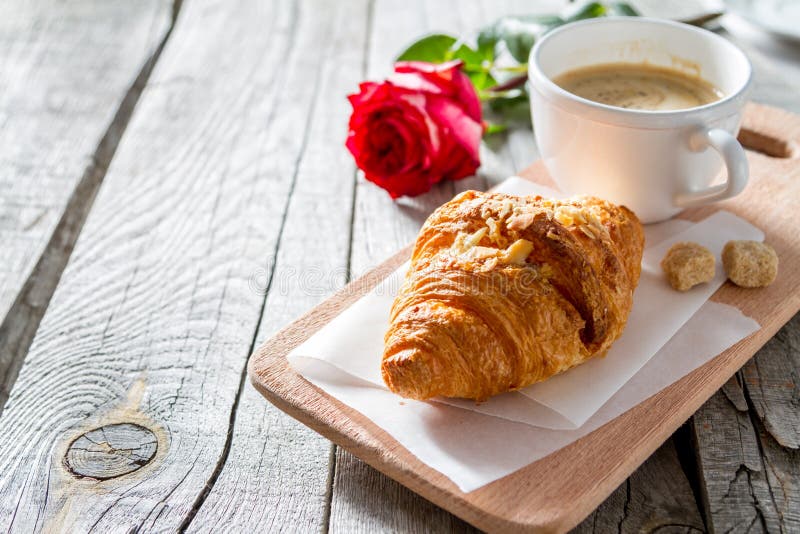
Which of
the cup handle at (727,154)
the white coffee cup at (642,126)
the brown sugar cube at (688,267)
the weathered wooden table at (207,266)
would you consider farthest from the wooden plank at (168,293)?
the cup handle at (727,154)

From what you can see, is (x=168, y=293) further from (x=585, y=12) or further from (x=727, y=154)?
(x=585, y=12)

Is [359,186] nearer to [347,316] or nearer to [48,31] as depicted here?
[347,316]

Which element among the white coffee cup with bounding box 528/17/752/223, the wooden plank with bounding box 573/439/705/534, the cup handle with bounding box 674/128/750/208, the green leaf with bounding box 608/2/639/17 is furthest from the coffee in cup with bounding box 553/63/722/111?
the wooden plank with bounding box 573/439/705/534

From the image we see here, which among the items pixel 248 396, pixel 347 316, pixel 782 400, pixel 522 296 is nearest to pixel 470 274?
pixel 522 296

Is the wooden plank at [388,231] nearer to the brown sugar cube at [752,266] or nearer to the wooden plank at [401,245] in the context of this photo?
the wooden plank at [401,245]

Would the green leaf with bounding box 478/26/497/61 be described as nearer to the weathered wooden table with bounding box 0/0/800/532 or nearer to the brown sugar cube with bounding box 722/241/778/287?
the weathered wooden table with bounding box 0/0/800/532

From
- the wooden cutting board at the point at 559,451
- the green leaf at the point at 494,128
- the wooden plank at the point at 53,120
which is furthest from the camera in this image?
the green leaf at the point at 494,128
